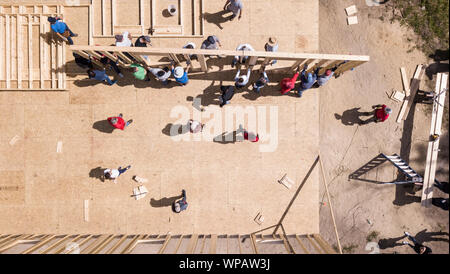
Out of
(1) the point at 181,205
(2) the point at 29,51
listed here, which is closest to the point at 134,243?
(1) the point at 181,205

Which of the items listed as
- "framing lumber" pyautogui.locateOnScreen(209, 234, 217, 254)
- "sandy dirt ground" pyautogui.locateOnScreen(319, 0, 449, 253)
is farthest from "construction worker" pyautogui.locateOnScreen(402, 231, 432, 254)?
"framing lumber" pyautogui.locateOnScreen(209, 234, 217, 254)

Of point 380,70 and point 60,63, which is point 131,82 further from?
point 380,70

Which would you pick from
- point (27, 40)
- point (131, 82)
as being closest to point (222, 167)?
point (131, 82)

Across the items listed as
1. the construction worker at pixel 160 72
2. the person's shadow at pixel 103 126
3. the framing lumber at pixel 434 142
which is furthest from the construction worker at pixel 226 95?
the framing lumber at pixel 434 142

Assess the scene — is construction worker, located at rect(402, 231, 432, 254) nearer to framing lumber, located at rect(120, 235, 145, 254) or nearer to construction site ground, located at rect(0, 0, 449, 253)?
construction site ground, located at rect(0, 0, 449, 253)

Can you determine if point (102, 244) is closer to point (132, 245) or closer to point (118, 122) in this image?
point (132, 245)

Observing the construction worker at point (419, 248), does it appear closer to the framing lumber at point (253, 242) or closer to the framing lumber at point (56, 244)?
the framing lumber at point (253, 242)
